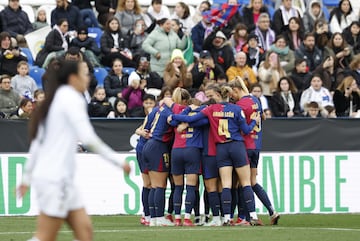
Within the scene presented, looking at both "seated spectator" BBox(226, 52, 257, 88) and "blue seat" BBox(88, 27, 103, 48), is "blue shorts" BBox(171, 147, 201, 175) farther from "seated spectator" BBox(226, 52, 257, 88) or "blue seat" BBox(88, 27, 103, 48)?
"blue seat" BBox(88, 27, 103, 48)

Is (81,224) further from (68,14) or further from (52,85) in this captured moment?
(68,14)

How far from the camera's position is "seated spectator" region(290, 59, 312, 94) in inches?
957

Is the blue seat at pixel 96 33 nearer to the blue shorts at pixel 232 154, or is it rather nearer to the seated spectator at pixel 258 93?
the seated spectator at pixel 258 93

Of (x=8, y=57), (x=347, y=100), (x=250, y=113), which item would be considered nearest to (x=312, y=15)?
(x=347, y=100)

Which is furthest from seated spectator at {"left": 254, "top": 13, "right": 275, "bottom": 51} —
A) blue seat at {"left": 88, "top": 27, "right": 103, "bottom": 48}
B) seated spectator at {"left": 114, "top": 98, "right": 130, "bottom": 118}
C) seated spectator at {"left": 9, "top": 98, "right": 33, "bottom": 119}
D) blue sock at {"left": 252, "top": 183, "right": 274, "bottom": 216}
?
blue sock at {"left": 252, "top": 183, "right": 274, "bottom": 216}

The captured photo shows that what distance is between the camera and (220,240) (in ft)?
45.2

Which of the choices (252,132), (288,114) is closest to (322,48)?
(288,114)

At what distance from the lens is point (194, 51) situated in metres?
25.6

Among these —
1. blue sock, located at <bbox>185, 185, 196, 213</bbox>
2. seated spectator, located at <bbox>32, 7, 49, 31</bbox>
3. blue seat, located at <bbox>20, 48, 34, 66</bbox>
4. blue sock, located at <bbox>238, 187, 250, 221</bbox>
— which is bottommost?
blue sock, located at <bbox>238, 187, 250, 221</bbox>

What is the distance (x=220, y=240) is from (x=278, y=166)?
22.0ft

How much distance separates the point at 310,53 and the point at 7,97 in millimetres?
7542

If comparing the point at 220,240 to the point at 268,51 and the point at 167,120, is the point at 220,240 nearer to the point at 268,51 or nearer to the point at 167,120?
the point at 167,120

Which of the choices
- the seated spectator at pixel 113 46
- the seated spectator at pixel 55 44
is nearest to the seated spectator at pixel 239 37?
the seated spectator at pixel 113 46

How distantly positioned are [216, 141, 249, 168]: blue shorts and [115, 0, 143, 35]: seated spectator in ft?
30.0
